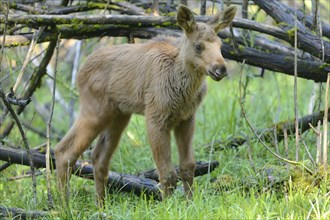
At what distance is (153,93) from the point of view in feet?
24.1

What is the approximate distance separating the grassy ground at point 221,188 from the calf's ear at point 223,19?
4.59 ft

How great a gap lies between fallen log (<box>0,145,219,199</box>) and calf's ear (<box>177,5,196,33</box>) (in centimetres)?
165

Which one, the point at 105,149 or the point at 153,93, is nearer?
the point at 153,93

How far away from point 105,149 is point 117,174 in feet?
1.22

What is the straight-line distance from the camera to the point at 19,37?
27.0ft

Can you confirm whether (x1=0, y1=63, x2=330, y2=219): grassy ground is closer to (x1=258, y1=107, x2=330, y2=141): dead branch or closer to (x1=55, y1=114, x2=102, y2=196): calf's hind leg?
(x1=258, y1=107, x2=330, y2=141): dead branch

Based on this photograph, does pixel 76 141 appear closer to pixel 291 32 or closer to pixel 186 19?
pixel 186 19

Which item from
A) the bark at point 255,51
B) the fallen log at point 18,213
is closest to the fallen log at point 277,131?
the bark at point 255,51

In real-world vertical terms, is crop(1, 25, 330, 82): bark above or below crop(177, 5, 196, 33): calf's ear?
below

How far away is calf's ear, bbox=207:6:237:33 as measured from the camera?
7.11 m

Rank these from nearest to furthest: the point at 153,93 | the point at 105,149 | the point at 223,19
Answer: the point at 223,19
the point at 153,93
the point at 105,149

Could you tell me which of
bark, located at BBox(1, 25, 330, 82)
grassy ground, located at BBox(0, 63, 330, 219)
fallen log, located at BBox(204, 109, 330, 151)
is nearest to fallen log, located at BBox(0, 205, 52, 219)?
grassy ground, located at BBox(0, 63, 330, 219)

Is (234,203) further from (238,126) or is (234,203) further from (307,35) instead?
(238,126)

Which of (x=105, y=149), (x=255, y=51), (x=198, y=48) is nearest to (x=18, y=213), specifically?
(x=105, y=149)
